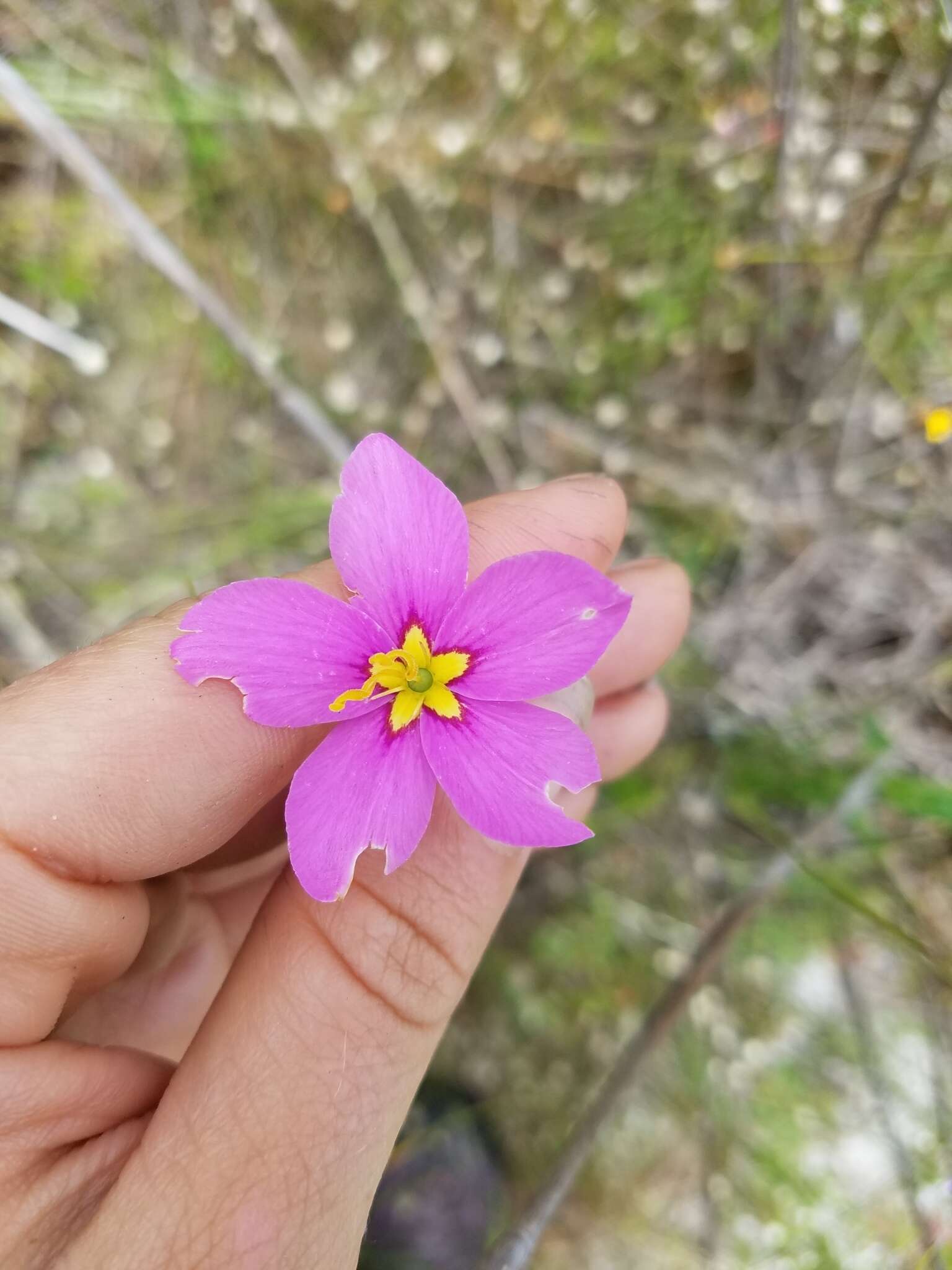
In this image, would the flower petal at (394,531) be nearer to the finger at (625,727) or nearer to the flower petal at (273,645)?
the flower petal at (273,645)

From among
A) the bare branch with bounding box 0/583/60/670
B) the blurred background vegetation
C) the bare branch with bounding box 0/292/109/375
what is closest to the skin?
the blurred background vegetation

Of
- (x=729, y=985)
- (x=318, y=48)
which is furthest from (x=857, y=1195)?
(x=318, y=48)

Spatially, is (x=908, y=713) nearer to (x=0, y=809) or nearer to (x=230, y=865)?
(x=230, y=865)

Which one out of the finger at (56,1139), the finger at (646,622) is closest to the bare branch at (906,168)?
the finger at (646,622)

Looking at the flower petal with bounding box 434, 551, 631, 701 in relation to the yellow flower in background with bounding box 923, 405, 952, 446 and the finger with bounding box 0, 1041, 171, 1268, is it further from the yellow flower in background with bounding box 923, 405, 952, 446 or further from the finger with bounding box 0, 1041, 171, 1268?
the yellow flower in background with bounding box 923, 405, 952, 446

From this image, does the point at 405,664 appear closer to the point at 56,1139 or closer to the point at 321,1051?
the point at 321,1051

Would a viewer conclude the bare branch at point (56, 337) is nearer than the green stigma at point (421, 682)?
No

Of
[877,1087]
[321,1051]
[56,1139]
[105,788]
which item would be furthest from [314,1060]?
[877,1087]
